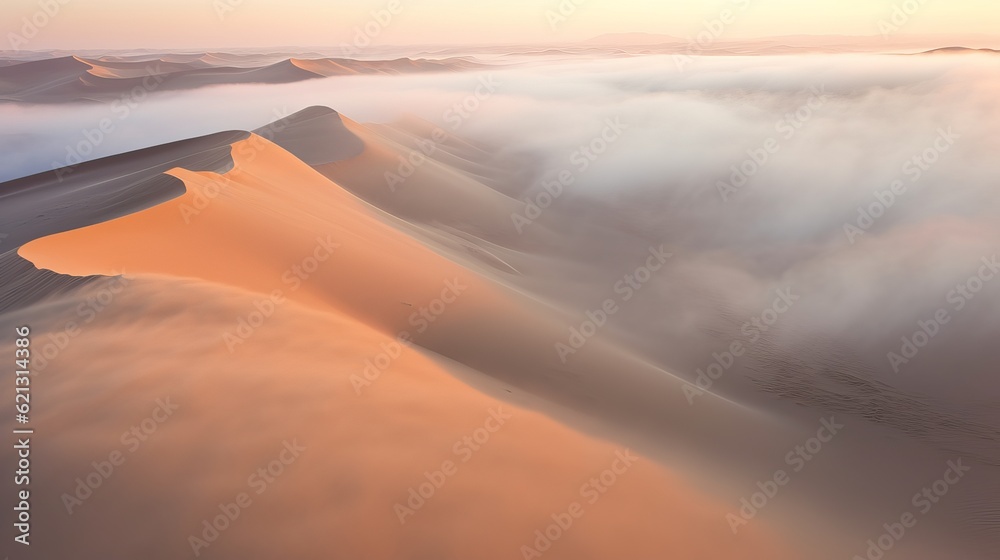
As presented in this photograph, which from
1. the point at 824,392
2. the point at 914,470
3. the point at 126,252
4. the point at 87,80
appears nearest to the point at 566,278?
the point at 824,392

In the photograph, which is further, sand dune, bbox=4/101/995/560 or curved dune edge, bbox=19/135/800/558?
curved dune edge, bbox=19/135/800/558

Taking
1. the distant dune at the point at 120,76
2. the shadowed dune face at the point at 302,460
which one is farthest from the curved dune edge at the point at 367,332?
the distant dune at the point at 120,76

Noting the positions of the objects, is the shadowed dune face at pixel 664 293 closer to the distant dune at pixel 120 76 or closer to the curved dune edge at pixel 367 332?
the curved dune edge at pixel 367 332

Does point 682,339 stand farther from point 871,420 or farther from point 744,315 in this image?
point 871,420

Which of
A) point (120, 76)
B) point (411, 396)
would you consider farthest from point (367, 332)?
point (120, 76)

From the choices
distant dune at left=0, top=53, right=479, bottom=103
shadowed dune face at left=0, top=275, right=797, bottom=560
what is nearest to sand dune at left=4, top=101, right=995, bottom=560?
shadowed dune face at left=0, top=275, right=797, bottom=560

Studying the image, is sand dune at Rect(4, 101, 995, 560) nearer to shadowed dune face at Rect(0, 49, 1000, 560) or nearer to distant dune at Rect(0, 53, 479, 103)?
shadowed dune face at Rect(0, 49, 1000, 560)

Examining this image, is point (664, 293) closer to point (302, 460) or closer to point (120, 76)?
point (302, 460)

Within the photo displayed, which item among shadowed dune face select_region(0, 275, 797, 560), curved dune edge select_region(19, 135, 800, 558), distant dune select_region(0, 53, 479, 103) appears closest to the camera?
shadowed dune face select_region(0, 275, 797, 560)

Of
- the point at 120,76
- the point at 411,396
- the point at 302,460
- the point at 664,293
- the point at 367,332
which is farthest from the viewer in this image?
the point at 120,76
